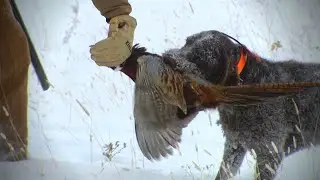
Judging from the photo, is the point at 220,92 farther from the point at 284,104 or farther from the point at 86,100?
the point at 86,100

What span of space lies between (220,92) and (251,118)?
111 millimetres

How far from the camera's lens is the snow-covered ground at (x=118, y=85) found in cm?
125

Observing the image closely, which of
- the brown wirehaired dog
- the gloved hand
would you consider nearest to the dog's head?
the brown wirehaired dog

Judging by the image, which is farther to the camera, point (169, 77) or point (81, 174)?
point (81, 174)

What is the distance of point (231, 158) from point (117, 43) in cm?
43

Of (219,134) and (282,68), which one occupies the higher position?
(282,68)

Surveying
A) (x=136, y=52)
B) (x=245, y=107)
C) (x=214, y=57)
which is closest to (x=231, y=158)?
(x=245, y=107)

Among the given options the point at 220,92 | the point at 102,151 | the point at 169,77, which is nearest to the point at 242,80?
the point at 220,92

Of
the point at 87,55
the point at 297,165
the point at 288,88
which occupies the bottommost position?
the point at 297,165

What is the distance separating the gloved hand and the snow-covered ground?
0.11 ft

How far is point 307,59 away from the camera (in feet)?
4.12

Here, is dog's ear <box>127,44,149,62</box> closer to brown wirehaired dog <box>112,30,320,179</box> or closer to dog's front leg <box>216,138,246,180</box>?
brown wirehaired dog <box>112,30,320,179</box>

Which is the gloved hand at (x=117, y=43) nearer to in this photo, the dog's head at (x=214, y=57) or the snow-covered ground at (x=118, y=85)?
the snow-covered ground at (x=118, y=85)

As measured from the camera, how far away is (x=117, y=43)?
1.21 meters
